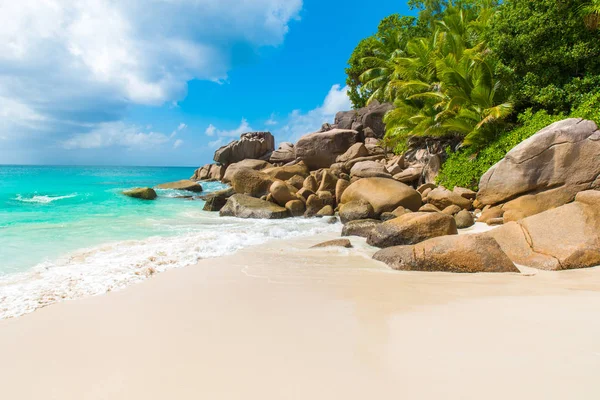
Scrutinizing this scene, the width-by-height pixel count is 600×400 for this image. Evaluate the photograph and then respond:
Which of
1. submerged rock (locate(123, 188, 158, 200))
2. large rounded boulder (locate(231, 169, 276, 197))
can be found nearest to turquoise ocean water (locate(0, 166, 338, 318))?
large rounded boulder (locate(231, 169, 276, 197))

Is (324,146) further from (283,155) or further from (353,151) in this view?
(283,155)

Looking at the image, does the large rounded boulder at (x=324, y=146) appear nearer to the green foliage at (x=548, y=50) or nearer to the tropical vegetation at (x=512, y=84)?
the tropical vegetation at (x=512, y=84)

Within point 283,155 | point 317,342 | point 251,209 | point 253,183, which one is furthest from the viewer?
point 283,155

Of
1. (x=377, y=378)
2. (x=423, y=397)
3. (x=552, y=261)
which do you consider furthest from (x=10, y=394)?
(x=552, y=261)

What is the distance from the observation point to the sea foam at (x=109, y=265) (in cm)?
402

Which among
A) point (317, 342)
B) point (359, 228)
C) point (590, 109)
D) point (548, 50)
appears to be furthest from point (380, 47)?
point (317, 342)

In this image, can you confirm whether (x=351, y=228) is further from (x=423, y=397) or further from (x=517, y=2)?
(x=517, y=2)

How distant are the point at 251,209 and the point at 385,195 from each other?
16.6 ft

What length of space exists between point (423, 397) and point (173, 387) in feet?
5.10

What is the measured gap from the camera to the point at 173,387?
83.4 inches

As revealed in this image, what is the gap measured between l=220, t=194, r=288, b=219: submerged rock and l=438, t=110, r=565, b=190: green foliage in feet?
A: 21.0

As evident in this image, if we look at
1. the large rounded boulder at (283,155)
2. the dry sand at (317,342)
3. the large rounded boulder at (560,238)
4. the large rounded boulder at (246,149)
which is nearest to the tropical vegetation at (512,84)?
the large rounded boulder at (560,238)

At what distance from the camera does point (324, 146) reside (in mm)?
22719

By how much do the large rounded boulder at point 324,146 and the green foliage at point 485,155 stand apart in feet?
34.2
